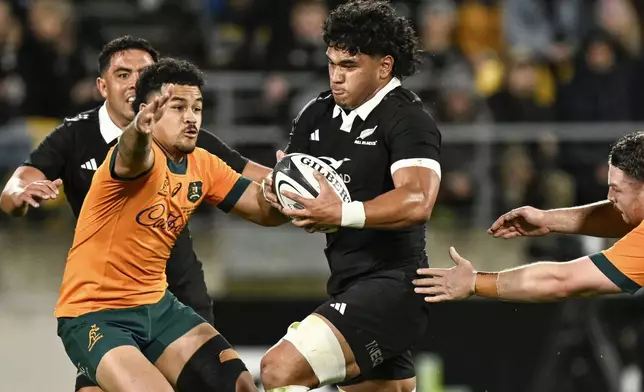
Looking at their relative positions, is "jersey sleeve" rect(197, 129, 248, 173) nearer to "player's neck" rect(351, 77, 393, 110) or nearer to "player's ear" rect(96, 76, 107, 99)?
"player's ear" rect(96, 76, 107, 99)

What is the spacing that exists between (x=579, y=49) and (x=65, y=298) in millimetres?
6819

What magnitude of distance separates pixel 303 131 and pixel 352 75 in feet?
1.48

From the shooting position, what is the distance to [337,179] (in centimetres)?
514

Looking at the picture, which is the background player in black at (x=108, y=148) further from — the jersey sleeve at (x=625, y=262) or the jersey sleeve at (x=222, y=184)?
the jersey sleeve at (x=625, y=262)

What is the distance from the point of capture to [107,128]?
5.93m

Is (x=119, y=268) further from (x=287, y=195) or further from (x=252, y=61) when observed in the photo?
(x=252, y=61)

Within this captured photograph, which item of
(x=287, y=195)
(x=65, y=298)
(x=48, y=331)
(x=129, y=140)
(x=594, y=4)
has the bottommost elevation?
(x=48, y=331)

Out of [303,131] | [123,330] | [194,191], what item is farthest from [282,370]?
[303,131]

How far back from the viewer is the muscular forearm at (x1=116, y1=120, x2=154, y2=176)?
4727 mm

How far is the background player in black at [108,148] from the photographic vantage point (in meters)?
5.89

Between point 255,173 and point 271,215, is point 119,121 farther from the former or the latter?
point 271,215

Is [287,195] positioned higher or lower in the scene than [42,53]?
Answer: lower

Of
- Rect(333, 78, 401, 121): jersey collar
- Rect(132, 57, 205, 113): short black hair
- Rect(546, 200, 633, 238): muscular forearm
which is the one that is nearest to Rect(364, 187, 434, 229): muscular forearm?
Rect(333, 78, 401, 121): jersey collar

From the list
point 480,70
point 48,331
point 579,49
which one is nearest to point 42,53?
point 48,331
